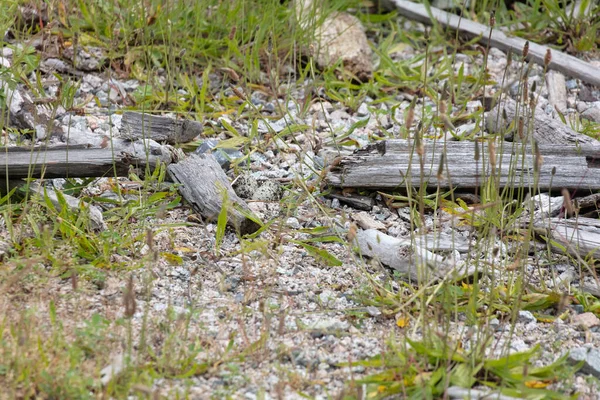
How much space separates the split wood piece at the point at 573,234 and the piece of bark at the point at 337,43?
79.5 inches

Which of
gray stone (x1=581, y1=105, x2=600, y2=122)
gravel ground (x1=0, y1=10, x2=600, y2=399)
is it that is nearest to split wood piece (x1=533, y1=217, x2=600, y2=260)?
gravel ground (x1=0, y1=10, x2=600, y2=399)

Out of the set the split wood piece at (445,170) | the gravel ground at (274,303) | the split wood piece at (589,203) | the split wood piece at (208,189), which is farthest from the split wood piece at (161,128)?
the split wood piece at (589,203)

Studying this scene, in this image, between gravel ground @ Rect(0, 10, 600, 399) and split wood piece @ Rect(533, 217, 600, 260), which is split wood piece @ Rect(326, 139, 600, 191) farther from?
split wood piece @ Rect(533, 217, 600, 260)

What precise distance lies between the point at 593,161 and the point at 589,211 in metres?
0.33

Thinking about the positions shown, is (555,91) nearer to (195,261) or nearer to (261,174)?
(261,174)

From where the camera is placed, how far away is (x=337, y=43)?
529 centimetres

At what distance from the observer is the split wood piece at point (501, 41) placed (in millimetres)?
5172

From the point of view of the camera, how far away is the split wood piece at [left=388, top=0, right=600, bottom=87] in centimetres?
517

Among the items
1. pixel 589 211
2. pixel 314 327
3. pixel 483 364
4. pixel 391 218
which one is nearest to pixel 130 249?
pixel 314 327

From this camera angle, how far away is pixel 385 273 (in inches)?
124

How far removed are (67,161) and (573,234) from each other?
2.12 meters

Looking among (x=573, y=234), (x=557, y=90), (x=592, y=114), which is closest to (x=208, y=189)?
(x=573, y=234)

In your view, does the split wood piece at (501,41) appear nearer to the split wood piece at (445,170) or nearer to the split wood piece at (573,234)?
the split wood piece at (445,170)

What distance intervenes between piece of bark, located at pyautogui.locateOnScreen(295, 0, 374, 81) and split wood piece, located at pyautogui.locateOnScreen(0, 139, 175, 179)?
1766mm
